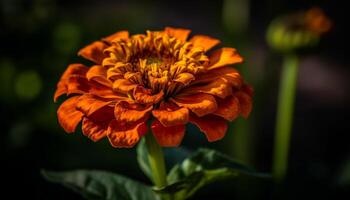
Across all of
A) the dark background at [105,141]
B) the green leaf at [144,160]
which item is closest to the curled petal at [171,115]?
the green leaf at [144,160]

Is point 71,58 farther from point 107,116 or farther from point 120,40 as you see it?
point 107,116

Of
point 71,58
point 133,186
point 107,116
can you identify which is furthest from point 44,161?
point 107,116

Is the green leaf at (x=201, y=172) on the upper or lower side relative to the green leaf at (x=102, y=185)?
upper

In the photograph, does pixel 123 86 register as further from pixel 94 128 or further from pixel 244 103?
pixel 244 103

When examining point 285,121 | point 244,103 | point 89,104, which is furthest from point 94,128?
point 285,121

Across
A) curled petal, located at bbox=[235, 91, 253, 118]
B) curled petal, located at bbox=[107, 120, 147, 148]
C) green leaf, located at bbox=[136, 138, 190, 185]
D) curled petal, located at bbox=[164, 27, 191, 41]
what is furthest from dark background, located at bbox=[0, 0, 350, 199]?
curled petal, located at bbox=[107, 120, 147, 148]

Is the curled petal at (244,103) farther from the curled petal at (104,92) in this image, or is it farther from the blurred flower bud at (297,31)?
the blurred flower bud at (297,31)

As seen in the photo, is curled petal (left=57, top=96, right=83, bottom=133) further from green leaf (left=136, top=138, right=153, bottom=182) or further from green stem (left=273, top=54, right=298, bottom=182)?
green stem (left=273, top=54, right=298, bottom=182)
